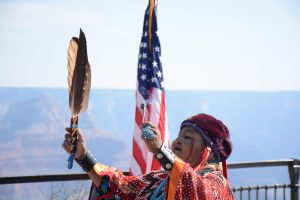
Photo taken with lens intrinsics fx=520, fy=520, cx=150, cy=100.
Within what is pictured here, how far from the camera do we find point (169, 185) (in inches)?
104

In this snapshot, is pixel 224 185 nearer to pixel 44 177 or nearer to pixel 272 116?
pixel 44 177

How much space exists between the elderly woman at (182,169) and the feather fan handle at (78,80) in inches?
6.5

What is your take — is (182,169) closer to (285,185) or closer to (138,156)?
(138,156)

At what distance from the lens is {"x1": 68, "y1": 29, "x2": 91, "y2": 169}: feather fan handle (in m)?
2.87

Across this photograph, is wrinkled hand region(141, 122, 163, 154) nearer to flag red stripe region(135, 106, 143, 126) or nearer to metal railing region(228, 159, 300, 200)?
flag red stripe region(135, 106, 143, 126)

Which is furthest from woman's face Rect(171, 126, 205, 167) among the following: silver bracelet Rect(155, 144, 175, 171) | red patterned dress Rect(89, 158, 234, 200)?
silver bracelet Rect(155, 144, 175, 171)

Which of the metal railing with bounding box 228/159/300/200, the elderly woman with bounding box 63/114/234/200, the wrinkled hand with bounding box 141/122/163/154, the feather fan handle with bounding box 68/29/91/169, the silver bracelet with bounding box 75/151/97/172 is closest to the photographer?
the wrinkled hand with bounding box 141/122/163/154

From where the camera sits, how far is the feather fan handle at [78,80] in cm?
287

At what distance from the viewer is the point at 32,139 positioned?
89.1m

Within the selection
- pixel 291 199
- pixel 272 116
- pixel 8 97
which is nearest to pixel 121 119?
pixel 8 97

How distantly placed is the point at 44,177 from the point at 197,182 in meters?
2.10

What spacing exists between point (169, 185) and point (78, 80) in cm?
78

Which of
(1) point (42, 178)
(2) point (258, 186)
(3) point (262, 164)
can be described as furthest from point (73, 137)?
(2) point (258, 186)

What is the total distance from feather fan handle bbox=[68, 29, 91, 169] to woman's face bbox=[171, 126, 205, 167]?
600 millimetres
